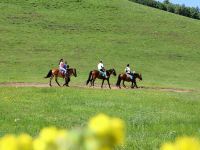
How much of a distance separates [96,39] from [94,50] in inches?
216

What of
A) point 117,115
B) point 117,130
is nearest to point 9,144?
point 117,130

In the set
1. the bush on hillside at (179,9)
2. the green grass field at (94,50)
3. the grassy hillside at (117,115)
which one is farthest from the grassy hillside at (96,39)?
the grassy hillside at (117,115)

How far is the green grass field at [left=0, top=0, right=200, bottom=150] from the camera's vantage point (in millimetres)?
21406

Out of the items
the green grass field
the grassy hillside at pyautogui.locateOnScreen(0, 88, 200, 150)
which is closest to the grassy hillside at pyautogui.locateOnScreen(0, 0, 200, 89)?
the green grass field

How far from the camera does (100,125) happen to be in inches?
33.3

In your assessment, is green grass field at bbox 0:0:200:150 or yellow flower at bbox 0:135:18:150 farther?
green grass field at bbox 0:0:200:150

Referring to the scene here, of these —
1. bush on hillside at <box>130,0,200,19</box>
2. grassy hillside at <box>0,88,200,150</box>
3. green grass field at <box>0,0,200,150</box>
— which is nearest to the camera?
grassy hillside at <box>0,88,200,150</box>

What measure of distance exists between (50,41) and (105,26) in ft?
39.5

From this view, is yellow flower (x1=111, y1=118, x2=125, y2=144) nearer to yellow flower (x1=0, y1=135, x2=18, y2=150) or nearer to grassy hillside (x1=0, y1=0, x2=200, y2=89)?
yellow flower (x1=0, y1=135, x2=18, y2=150)

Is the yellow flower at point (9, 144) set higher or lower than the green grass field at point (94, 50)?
higher

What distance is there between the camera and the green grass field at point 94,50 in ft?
70.2

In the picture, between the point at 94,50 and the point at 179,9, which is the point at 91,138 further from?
the point at 179,9

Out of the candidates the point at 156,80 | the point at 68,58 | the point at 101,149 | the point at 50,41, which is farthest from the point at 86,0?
the point at 101,149

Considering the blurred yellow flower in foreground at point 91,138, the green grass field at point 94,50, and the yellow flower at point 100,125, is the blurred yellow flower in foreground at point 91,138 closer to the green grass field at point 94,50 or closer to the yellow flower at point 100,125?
the yellow flower at point 100,125
